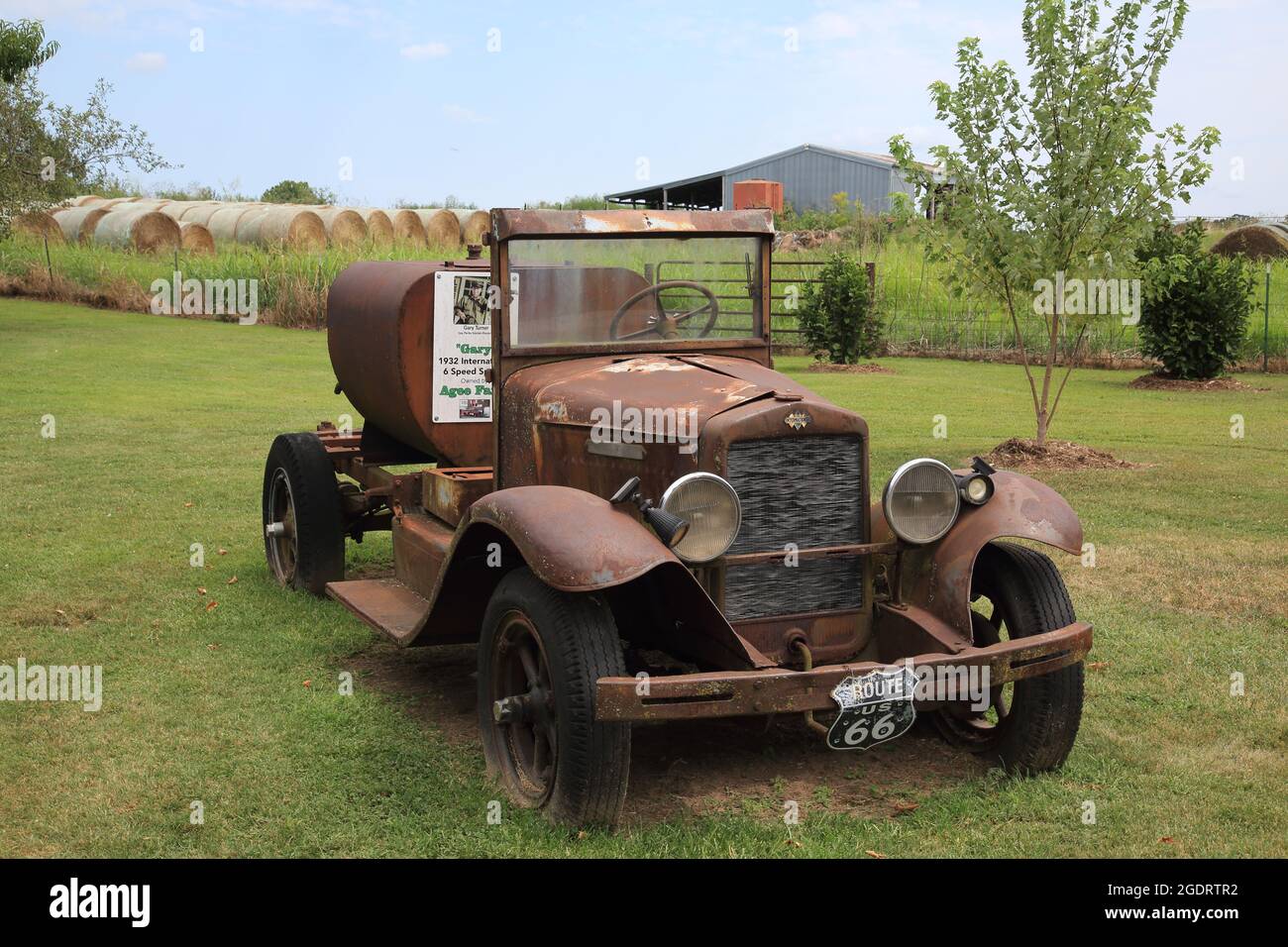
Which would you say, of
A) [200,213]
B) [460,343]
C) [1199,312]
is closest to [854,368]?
[1199,312]

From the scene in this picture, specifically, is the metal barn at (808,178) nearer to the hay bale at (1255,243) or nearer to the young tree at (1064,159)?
the hay bale at (1255,243)

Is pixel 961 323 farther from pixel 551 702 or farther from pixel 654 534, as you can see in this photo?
pixel 551 702

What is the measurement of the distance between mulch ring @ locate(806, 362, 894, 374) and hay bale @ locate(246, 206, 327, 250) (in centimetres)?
1485

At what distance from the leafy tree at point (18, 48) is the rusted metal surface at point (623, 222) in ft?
64.6

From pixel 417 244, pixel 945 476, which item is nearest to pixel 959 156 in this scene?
pixel 945 476

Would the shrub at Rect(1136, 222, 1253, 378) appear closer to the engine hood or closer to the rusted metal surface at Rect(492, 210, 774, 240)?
the rusted metal surface at Rect(492, 210, 774, 240)

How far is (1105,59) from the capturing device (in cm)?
1212

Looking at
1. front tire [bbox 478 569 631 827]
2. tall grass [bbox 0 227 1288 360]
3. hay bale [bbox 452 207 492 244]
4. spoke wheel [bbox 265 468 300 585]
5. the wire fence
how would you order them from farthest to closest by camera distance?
hay bale [bbox 452 207 492 244] → tall grass [bbox 0 227 1288 360] → the wire fence → spoke wheel [bbox 265 468 300 585] → front tire [bbox 478 569 631 827]

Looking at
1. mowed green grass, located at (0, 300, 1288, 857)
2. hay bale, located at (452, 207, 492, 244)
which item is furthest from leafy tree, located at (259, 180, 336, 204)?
mowed green grass, located at (0, 300, 1288, 857)

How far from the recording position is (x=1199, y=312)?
1864cm

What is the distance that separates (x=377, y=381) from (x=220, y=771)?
271 cm

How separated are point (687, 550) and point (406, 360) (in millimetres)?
2666

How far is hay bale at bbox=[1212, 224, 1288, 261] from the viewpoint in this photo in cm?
2636

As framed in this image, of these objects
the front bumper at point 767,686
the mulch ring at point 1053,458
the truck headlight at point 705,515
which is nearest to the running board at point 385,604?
the truck headlight at point 705,515
